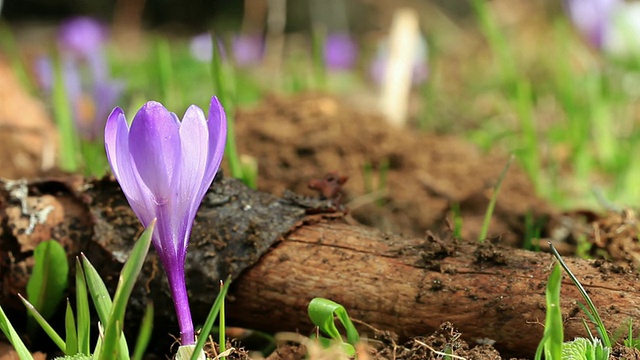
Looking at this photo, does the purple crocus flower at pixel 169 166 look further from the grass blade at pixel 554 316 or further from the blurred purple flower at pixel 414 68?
the blurred purple flower at pixel 414 68

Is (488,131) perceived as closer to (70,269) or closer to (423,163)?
(423,163)

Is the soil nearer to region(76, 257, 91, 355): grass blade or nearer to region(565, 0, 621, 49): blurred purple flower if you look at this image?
region(76, 257, 91, 355): grass blade

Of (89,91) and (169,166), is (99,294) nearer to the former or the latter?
(169,166)

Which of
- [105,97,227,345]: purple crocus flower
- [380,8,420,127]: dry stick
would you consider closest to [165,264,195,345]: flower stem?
[105,97,227,345]: purple crocus flower

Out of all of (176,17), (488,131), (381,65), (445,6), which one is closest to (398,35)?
(488,131)

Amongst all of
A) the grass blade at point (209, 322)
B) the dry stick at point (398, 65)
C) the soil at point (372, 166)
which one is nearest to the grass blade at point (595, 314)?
the grass blade at point (209, 322)
